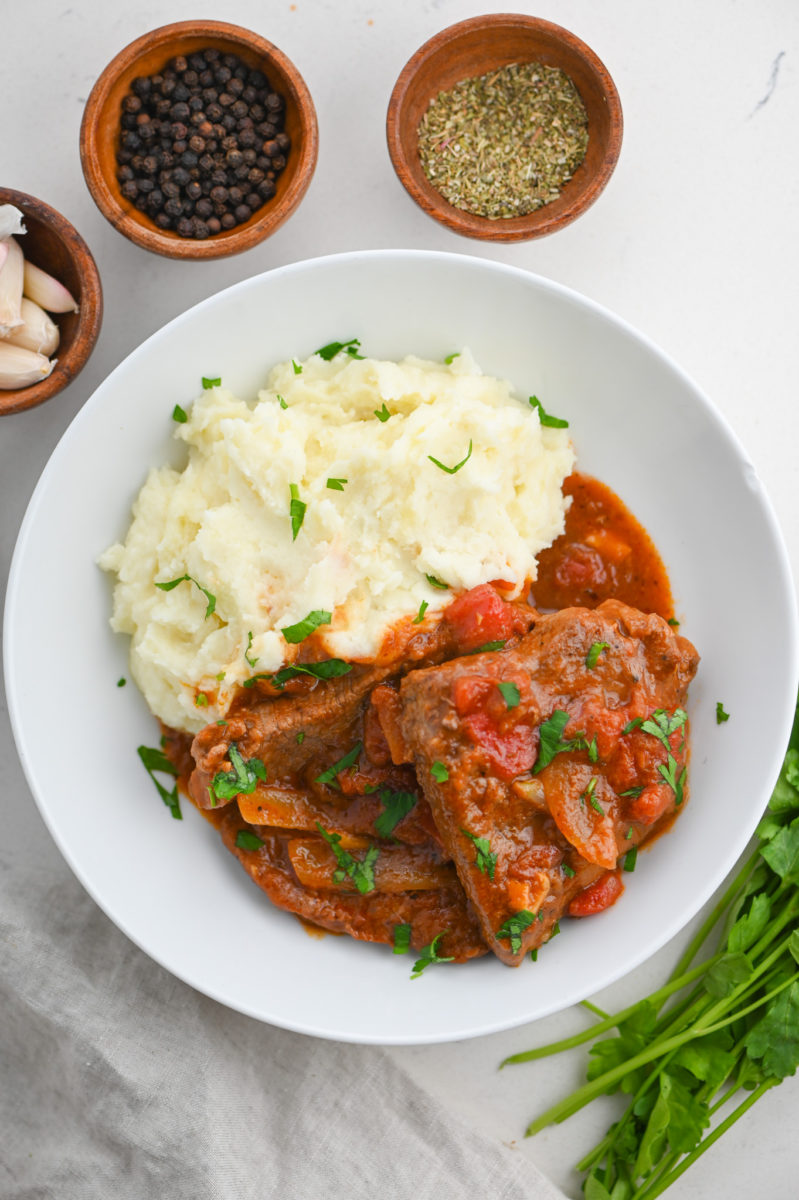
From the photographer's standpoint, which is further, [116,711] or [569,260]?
[569,260]

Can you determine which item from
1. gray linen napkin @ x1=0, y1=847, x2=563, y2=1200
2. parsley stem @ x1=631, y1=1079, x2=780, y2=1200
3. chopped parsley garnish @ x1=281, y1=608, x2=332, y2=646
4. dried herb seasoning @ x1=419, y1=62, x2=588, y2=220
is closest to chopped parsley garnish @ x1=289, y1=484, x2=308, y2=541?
chopped parsley garnish @ x1=281, y1=608, x2=332, y2=646

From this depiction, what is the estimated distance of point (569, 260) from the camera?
627 cm

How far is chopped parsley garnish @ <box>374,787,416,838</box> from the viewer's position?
536 centimetres

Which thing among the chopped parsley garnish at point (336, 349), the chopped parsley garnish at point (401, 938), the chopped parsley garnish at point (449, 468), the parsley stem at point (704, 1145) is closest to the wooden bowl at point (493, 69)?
the chopped parsley garnish at point (336, 349)

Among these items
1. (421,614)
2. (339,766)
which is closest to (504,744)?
(421,614)

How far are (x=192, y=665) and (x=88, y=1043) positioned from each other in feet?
8.49

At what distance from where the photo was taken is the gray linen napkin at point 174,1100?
593 centimetres

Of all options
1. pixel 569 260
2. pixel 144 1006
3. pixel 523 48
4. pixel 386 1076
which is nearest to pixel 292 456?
pixel 569 260

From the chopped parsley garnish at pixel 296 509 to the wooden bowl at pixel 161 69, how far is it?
59.3 inches

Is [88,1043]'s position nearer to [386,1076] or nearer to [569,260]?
[386,1076]

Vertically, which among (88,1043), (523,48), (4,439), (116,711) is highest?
(523,48)

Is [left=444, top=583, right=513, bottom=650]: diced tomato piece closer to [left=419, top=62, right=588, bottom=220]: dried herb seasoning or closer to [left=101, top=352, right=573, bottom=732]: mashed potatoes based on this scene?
[left=101, top=352, right=573, bottom=732]: mashed potatoes

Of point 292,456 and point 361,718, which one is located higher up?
point 292,456

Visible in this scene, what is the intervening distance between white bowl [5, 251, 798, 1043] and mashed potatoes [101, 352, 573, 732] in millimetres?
304
